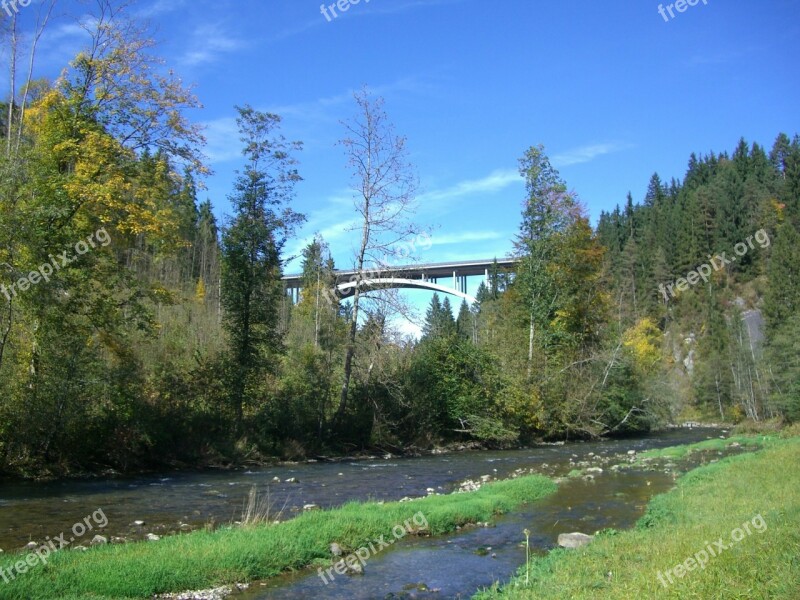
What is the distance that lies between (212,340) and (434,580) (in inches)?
1101

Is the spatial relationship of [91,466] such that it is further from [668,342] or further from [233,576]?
[668,342]

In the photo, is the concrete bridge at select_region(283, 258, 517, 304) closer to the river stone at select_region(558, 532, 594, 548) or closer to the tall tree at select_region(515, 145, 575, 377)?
the tall tree at select_region(515, 145, 575, 377)

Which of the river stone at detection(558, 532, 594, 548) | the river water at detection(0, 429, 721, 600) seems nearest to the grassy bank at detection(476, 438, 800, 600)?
the river stone at detection(558, 532, 594, 548)

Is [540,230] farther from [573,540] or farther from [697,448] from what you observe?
[573,540]

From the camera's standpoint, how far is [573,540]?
11.3 meters

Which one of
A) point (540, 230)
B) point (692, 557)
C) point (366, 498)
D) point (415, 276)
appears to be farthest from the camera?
point (415, 276)

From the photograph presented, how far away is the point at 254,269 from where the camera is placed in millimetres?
30891

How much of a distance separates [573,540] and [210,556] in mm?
6530

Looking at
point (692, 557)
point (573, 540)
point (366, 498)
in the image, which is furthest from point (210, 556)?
point (366, 498)

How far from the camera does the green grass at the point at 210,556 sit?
8.16 m

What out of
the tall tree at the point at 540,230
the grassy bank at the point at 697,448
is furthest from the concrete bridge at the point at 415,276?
the grassy bank at the point at 697,448

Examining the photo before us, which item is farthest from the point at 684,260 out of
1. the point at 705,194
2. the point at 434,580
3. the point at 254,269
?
the point at 434,580

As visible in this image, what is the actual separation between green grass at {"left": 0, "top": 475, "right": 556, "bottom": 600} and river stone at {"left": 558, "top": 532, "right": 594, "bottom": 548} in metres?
2.70

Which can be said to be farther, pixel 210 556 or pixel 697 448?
pixel 697 448
